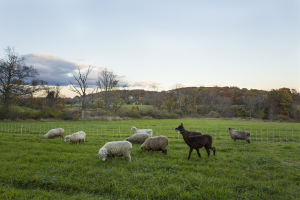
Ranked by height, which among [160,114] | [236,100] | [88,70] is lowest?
[160,114]

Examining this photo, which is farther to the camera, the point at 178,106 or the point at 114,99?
the point at 178,106

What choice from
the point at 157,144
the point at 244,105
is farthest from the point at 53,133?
the point at 244,105

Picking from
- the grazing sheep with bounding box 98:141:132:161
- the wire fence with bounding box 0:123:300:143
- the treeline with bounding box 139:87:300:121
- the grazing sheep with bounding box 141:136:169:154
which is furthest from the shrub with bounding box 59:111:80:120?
the treeline with bounding box 139:87:300:121

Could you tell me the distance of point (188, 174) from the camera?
503 centimetres

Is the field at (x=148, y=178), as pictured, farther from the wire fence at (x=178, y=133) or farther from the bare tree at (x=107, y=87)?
the bare tree at (x=107, y=87)

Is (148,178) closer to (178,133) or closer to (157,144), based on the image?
(157,144)

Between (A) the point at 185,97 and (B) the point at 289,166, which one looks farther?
(A) the point at 185,97

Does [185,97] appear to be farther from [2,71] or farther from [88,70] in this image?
[2,71]

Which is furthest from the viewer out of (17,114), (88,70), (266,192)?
(88,70)

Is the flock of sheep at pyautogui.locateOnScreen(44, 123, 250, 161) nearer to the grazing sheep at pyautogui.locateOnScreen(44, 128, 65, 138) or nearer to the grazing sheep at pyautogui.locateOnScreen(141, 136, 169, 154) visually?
the grazing sheep at pyautogui.locateOnScreen(141, 136, 169, 154)

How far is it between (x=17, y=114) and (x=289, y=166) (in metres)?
33.5

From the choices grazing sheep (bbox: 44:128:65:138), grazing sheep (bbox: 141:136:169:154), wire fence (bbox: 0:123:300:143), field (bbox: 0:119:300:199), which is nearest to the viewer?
A: field (bbox: 0:119:300:199)

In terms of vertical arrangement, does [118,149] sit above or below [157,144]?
above

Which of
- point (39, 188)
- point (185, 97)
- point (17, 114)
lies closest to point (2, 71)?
point (17, 114)
